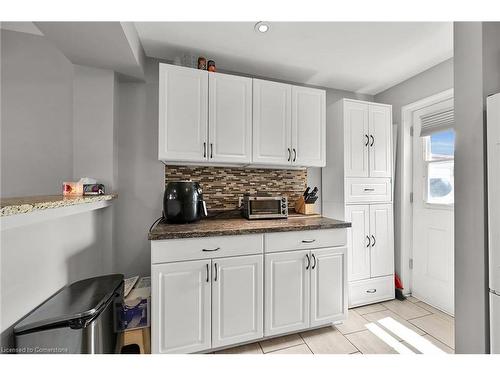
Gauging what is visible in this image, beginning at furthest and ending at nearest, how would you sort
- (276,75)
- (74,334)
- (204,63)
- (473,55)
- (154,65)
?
(276,75) → (154,65) → (204,63) → (473,55) → (74,334)

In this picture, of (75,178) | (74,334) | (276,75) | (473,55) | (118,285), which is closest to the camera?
(74,334)

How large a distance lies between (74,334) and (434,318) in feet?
9.43

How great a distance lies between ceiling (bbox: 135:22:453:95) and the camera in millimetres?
1688

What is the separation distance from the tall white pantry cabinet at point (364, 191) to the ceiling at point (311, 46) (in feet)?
1.27

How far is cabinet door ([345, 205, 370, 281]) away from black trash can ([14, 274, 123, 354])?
2149 mm

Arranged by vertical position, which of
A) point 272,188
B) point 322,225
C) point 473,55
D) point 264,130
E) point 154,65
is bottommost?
point 322,225

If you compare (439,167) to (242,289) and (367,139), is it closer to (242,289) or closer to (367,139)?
(367,139)

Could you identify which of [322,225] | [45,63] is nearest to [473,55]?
[322,225]

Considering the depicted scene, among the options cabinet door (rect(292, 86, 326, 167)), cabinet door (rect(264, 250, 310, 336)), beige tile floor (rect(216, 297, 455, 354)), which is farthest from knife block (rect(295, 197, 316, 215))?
beige tile floor (rect(216, 297, 455, 354))

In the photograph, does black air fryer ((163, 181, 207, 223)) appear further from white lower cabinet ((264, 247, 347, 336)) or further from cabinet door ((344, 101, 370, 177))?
cabinet door ((344, 101, 370, 177))

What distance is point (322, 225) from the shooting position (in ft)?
5.99

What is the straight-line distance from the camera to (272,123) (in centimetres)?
208

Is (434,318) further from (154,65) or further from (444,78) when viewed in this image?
(154,65)

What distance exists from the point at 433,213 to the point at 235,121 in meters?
2.31
